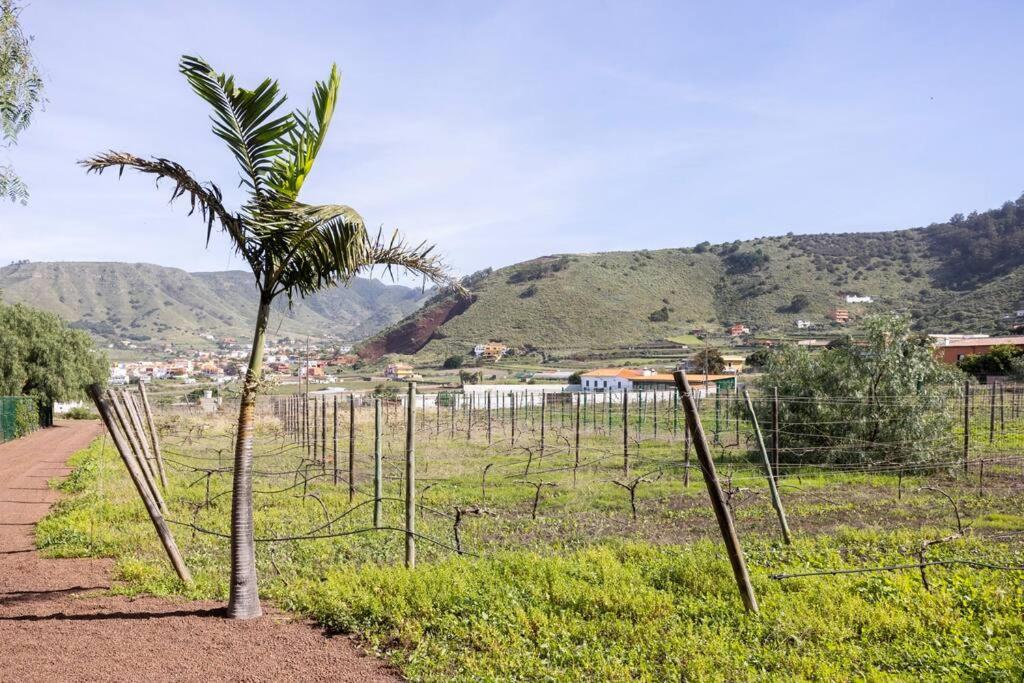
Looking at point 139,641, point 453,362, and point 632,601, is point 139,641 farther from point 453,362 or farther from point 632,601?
point 453,362

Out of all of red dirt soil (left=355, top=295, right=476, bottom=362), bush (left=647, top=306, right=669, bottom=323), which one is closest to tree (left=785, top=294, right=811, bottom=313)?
bush (left=647, top=306, right=669, bottom=323)

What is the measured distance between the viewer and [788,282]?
93625 millimetres

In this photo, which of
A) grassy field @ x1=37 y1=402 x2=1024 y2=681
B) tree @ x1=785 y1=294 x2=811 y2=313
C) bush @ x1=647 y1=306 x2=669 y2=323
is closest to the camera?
grassy field @ x1=37 y1=402 x2=1024 y2=681

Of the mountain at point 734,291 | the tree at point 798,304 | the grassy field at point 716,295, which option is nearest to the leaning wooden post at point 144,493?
the mountain at point 734,291

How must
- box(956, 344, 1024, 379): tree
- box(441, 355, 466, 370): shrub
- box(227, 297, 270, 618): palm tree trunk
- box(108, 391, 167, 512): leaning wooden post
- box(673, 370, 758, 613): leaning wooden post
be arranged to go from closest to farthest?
box(673, 370, 758, 613): leaning wooden post < box(227, 297, 270, 618): palm tree trunk < box(108, 391, 167, 512): leaning wooden post < box(956, 344, 1024, 379): tree < box(441, 355, 466, 370): shrub

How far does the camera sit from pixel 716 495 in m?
5.43

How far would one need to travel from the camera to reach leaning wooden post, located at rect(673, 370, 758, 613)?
17.8ft

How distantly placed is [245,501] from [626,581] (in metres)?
3.56

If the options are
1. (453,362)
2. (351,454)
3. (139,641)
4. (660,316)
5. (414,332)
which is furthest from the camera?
(414,332)

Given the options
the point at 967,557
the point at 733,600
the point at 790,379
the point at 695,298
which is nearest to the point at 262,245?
the point at 733,600

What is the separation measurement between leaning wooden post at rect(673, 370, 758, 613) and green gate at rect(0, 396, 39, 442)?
26.7m

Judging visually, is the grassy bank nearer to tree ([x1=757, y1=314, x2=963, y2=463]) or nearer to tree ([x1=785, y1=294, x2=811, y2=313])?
tree ([x1=757, y1=314, x2=963, y2=463])

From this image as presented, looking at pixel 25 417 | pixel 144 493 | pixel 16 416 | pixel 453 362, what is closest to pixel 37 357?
pixel 25 417

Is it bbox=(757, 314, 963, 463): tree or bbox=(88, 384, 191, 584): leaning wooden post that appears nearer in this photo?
bbox=(88, 384, 191, 584): leaning wooden post
